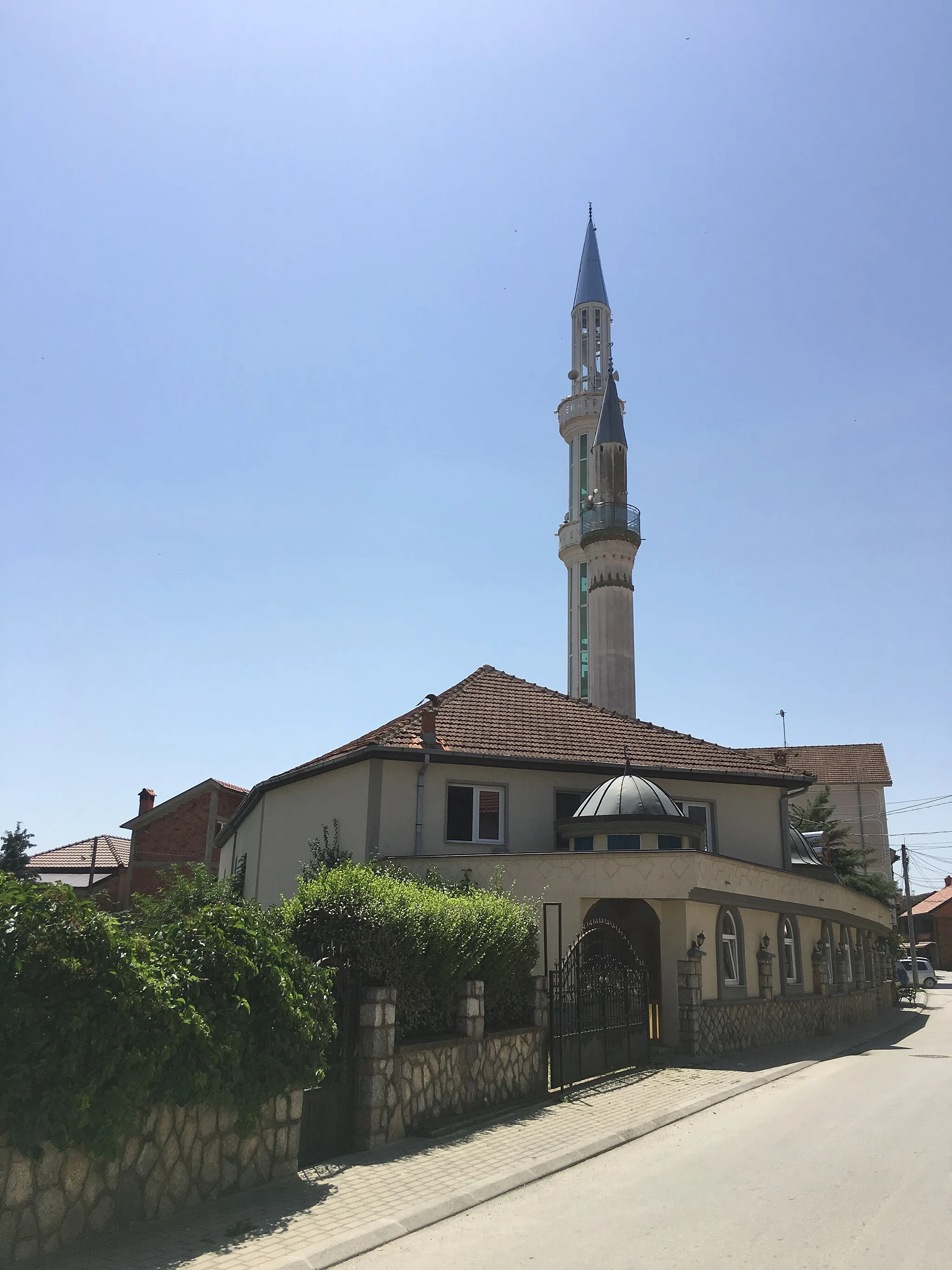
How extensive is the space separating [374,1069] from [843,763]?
6129 centimetres

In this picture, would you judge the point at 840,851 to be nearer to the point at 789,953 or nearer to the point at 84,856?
the point at 789,953

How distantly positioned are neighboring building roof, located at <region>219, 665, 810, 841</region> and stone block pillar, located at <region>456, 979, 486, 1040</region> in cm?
919

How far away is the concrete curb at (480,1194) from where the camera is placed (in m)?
6.89

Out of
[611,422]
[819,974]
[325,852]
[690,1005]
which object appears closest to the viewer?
[690,1005]

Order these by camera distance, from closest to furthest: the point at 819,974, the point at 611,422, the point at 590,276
→ the point at 819,974 → the point at 611,422 → the point at 590,276

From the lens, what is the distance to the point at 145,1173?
7441mm

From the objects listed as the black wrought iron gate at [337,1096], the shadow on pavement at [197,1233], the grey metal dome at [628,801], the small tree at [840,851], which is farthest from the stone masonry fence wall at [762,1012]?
the small tree at [840,851]

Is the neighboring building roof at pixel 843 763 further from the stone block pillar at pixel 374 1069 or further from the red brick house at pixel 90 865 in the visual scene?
the stone block pillar at pixel 374 1069

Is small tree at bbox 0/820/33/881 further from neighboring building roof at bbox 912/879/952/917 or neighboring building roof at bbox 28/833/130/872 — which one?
neighboring building roof at bbox 912/879/952/917

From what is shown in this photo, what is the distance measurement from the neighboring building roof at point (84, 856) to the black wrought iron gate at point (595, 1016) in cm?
3303

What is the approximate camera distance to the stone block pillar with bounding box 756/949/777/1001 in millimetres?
20703

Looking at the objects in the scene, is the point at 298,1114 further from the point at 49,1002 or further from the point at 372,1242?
the point at 49,1002

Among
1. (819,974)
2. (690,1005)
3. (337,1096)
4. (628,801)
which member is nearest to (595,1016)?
(690,1005)

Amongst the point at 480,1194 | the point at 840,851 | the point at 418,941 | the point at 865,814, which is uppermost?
the point at 865,814
